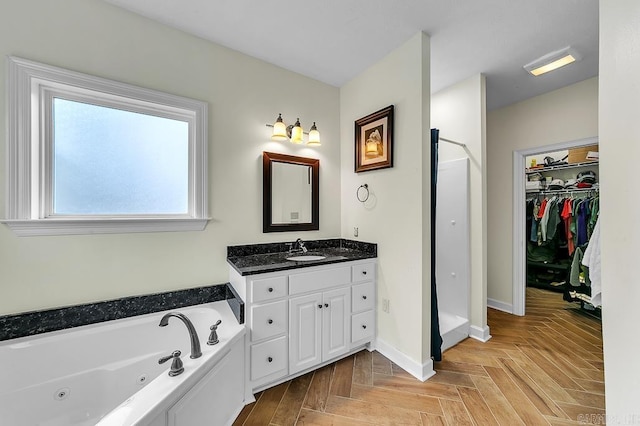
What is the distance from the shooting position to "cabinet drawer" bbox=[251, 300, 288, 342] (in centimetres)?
167

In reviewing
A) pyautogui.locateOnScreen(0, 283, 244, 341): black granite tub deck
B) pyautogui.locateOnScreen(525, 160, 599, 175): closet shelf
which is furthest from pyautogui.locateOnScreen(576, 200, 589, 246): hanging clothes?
pyautogui.locateOnScreen(0, 283, 244, 341): black granite tub deck

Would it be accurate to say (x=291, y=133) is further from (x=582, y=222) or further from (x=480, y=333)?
(x=582, y=222)

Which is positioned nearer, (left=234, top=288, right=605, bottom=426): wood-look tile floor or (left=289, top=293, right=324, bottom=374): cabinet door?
(left=234, top=288, right=605, bottom=426): wood-look tile floor

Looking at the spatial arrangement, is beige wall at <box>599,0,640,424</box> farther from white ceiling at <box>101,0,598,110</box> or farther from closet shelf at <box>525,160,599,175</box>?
closet shelf at <box>525,160,599,175</box>

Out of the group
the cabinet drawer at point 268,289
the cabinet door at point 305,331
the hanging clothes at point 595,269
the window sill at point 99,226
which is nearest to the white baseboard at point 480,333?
the hanging clothes at point 595,269

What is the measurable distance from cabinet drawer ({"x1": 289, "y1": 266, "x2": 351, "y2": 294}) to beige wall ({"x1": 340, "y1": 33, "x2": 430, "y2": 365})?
1.37 feet

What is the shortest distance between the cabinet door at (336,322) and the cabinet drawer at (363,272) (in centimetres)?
13

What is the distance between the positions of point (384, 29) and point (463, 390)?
2.74 meters

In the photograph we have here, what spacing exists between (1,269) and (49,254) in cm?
20

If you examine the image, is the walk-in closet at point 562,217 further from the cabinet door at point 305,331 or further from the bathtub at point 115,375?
the bathtub at point 115,375

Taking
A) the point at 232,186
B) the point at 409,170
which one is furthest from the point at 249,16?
the point at 409,170

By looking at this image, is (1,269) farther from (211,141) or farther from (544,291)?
→ (544,291)

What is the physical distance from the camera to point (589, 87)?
99.4 inches

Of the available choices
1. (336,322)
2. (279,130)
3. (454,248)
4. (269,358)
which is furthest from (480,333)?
(279,130)
